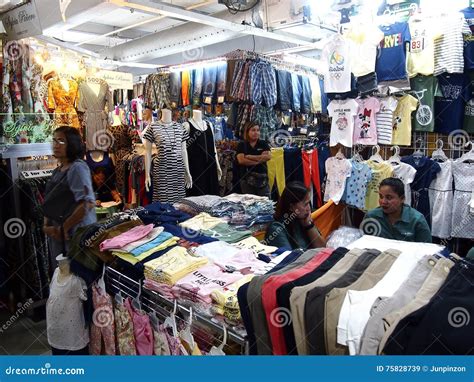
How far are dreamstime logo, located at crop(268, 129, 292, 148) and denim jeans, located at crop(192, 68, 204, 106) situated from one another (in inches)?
44.8

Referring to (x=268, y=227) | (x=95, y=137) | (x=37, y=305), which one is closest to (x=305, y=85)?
(x=95, y=137)

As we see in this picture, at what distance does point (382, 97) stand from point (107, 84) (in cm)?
348

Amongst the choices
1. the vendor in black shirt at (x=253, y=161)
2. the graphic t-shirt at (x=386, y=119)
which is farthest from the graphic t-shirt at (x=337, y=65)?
the vendor in black shirt at (x=253, y=161)

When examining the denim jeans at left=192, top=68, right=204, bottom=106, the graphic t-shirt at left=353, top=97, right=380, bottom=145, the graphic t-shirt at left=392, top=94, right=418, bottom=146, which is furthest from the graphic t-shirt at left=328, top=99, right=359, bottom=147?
the denim jeans at left=192, top=68, right=204, bottom=106

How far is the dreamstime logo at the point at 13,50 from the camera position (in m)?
3.74

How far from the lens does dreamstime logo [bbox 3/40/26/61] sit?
3742 millimetres

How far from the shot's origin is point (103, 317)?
2.38 m

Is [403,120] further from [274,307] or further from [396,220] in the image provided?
[274,307]

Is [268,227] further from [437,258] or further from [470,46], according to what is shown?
[470,46]

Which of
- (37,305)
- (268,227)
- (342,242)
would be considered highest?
(268,227)

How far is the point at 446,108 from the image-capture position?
399 cm

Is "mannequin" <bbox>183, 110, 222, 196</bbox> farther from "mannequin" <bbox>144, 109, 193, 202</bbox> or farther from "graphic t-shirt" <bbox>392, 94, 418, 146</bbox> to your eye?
"graphic t-shirt" <bbox>392, 94, 418, 146</bbox>

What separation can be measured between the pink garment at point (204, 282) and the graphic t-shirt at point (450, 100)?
3041 millimetres

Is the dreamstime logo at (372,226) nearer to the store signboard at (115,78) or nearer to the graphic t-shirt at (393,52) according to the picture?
the graphic t-shirt at (393,52)
